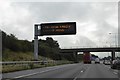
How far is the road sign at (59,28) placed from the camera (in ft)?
195

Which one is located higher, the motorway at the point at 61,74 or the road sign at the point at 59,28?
the road sign at the point at 59,28

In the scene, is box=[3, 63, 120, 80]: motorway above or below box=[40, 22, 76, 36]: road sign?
below

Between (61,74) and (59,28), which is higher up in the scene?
(59,28)

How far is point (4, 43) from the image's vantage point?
7862 cm

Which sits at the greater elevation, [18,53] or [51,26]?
[51,26]

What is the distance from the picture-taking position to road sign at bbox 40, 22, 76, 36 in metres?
59.4

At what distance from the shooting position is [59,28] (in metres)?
60.1

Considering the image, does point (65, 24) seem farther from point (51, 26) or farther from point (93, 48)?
point (93, 48)

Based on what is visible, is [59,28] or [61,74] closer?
[61,74]

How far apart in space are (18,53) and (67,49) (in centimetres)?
4964

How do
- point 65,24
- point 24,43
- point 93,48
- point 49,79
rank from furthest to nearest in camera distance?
1. point 93,48
2. point 24,43
3. point 65,24
4. point 49,79

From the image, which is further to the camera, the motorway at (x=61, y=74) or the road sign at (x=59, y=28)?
the road sign at (x=59, y=28)

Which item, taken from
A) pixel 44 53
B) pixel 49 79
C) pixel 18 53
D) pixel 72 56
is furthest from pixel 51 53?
pixel 49 79

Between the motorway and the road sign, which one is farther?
the road sign
